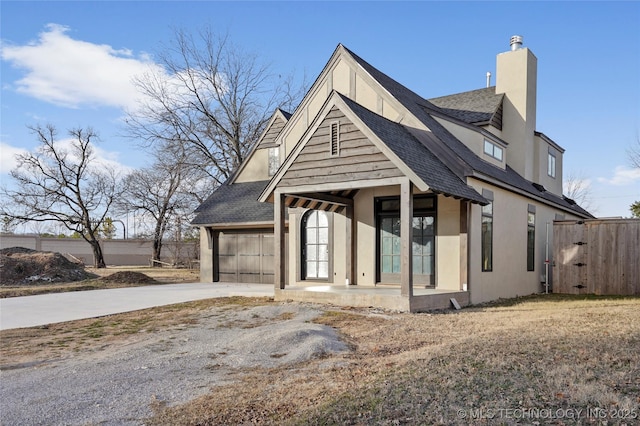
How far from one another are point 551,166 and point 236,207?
12491mm

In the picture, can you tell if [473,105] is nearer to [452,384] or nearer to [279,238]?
[279,238]

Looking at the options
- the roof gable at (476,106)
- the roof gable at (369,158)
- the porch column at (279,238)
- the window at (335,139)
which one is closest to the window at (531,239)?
the roof gable at (476,106)

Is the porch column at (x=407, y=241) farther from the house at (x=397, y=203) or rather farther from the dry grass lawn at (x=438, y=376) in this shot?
the dry grass lawn at (x=438, y=376)

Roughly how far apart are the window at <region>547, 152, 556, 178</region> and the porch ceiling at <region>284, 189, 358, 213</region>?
9786mm

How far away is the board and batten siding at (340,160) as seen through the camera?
10.1 meters

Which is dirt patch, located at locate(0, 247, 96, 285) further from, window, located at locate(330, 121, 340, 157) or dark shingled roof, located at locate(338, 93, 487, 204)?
dark shingled roof, located at locate(338, 93, 487, 204)

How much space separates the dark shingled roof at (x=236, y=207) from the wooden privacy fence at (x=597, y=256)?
9.50 meters

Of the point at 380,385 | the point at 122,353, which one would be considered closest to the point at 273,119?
the point at 122,353

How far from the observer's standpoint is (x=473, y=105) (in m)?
17.7

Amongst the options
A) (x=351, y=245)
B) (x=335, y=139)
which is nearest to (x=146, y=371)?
(x=335, y=139)

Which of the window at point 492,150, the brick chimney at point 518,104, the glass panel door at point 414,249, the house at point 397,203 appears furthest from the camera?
the brick chimney at point 518,104

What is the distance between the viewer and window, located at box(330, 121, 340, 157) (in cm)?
1067

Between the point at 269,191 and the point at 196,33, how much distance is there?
1870cm

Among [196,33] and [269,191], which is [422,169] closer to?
[269,191]
